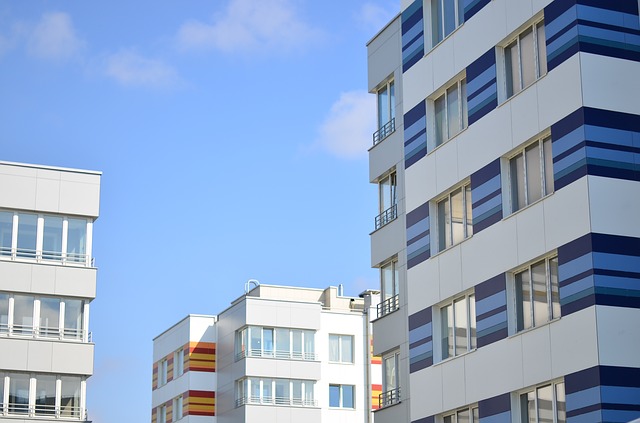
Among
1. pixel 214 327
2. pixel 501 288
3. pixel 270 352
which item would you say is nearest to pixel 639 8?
pixel 501 288

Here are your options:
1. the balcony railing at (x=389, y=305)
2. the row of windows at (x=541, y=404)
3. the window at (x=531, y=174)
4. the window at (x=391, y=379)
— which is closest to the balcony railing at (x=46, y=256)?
the balcony railing at (x=389, y=305)

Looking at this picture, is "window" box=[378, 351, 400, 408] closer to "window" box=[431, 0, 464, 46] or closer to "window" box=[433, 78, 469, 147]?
"window" box=[433, 78, 469, 147]

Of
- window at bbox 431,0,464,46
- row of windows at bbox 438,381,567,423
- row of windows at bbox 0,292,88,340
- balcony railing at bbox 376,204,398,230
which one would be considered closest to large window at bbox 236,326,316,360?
row of windows at bbox 0,292,88,340

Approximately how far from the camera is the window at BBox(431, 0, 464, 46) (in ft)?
119

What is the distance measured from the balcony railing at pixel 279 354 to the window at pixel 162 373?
9.34 m

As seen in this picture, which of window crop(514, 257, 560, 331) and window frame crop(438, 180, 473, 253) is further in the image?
window frame crop(438, 180, 473, 253)

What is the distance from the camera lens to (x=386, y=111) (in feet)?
139

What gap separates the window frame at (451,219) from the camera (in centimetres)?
3459

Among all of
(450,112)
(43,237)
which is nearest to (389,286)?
(450,112)

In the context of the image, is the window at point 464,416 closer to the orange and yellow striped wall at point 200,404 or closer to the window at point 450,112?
the window at point 450,112

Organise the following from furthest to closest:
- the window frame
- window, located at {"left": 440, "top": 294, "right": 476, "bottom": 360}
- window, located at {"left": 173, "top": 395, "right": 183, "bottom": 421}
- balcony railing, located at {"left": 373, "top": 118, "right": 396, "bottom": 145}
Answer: window, located at {"left": 173, "top": 395, "right": 183, "bottom": 421} < balcony railing, located at {"left": 373, "top": 118, "right": 396, "bottom": 145} < the window frame < window, located at {"left": 440, "top": 294, "right": 476, "bottom": 360}

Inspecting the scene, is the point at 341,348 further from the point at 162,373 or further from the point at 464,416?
the point at 464,416

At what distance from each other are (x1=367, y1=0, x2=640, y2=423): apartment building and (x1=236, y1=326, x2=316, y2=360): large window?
26.9 metres

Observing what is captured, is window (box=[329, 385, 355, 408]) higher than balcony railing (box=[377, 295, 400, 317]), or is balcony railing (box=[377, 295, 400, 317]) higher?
window (box=[329, 385, 355, 408])
